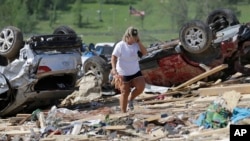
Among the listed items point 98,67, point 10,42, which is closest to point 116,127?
point 10,42

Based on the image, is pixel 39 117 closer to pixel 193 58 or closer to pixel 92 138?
pixel 92 138

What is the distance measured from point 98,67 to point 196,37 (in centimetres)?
262

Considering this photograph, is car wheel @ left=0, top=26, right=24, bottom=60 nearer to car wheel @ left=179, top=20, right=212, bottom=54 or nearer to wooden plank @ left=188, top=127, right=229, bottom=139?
car wheel @ left=179, top=20, right=212, bottom=54

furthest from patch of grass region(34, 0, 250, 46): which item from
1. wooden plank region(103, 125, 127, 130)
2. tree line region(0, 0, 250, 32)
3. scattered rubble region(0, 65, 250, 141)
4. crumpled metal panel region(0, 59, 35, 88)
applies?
wooden plank region(103, 125, 127, 130)

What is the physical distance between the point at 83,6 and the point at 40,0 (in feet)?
37.2

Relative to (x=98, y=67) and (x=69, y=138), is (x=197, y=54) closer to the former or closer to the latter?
(x=98, y=67)

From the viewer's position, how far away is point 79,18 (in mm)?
99500

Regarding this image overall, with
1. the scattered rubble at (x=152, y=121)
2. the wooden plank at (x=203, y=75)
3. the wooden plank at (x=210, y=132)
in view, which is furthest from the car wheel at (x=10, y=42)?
the wooden plank at (x=210, y=132)

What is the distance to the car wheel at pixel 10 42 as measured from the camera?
48.7ft

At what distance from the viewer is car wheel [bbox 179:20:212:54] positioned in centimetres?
1511

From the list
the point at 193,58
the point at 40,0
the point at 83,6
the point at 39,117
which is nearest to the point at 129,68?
the point at 39,117

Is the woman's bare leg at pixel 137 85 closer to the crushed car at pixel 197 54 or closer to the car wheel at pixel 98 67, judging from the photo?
the crushed car at pixel 197 54

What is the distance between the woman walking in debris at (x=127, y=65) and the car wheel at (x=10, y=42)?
3.10m

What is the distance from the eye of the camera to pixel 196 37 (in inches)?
605
